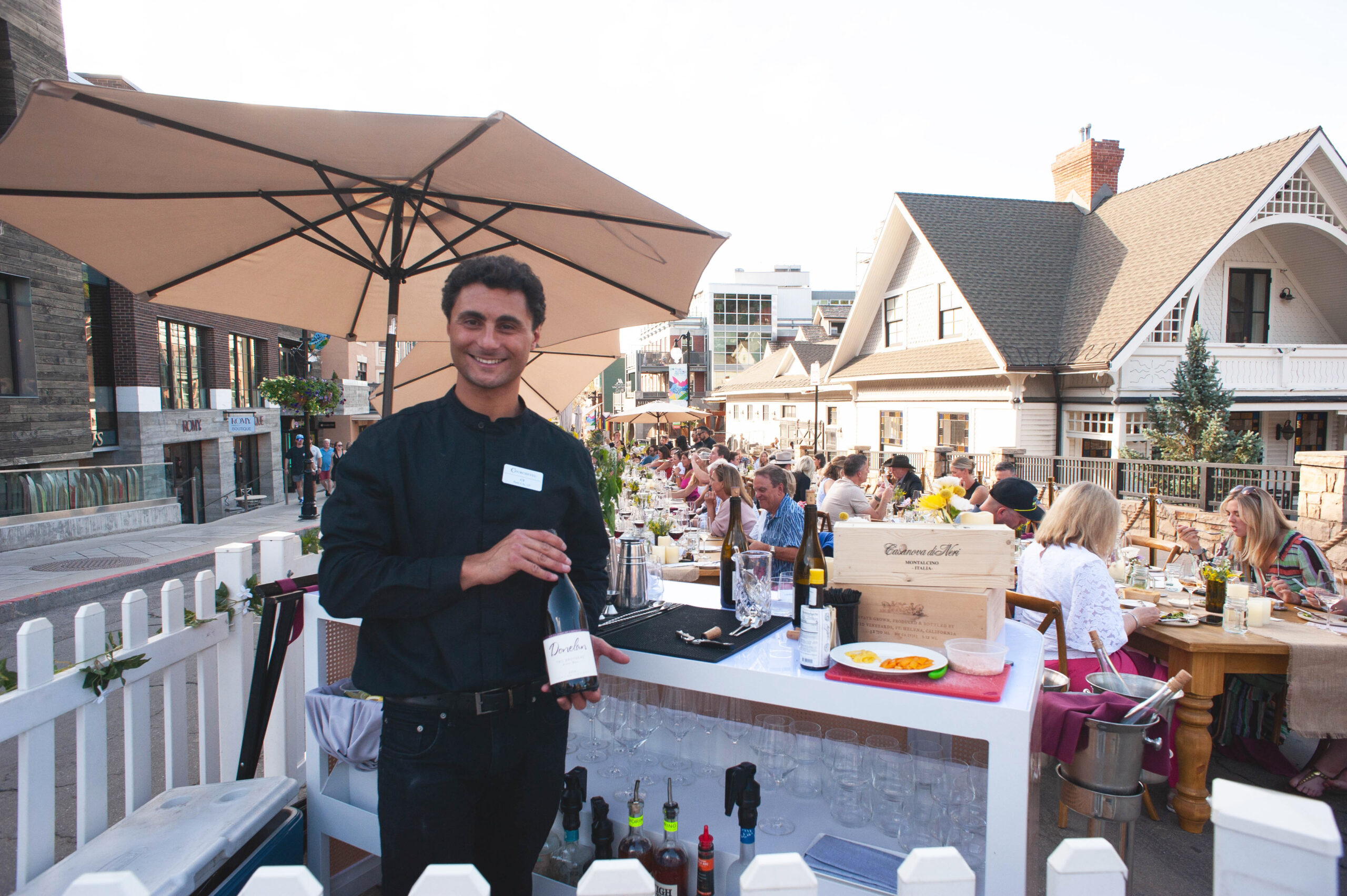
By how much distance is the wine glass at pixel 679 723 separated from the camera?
8.87 feet

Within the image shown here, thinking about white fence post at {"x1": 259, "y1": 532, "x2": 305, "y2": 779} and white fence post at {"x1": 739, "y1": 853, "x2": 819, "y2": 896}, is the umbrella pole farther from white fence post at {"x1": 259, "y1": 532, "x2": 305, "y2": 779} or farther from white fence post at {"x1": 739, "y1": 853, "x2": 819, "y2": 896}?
white fence post at {"x1": 739, "y1": 853, "x2": 819, "y2": 896}

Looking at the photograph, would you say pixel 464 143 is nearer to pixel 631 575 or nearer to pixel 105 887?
pixel 631 575

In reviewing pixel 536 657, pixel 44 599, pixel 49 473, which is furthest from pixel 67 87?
pixel 49 473

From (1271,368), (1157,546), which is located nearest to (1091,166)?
(1271,368)

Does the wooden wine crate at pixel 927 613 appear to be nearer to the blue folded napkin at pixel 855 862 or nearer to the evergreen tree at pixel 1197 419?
the blue folded napkin at pixel 855 862

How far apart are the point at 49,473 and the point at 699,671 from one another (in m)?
15.3

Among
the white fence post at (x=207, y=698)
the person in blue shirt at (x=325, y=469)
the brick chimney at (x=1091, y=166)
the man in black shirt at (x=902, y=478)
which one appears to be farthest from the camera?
the person in blue shirt at (x=325, y=469)

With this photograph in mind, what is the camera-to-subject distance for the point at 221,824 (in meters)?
2.20

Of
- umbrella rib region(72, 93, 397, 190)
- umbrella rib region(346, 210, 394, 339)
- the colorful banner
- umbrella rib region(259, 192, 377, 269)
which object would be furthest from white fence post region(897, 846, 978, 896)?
the colorful banner

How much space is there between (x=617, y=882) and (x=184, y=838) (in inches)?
71.7

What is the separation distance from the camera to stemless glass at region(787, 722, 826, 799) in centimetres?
249

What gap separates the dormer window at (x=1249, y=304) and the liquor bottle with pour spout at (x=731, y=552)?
1759cm

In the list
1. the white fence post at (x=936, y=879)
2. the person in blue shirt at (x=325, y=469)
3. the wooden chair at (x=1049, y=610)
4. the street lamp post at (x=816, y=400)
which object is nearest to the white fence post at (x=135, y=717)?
the white fence post at (x=936, y=879)

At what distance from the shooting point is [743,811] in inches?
85.4
